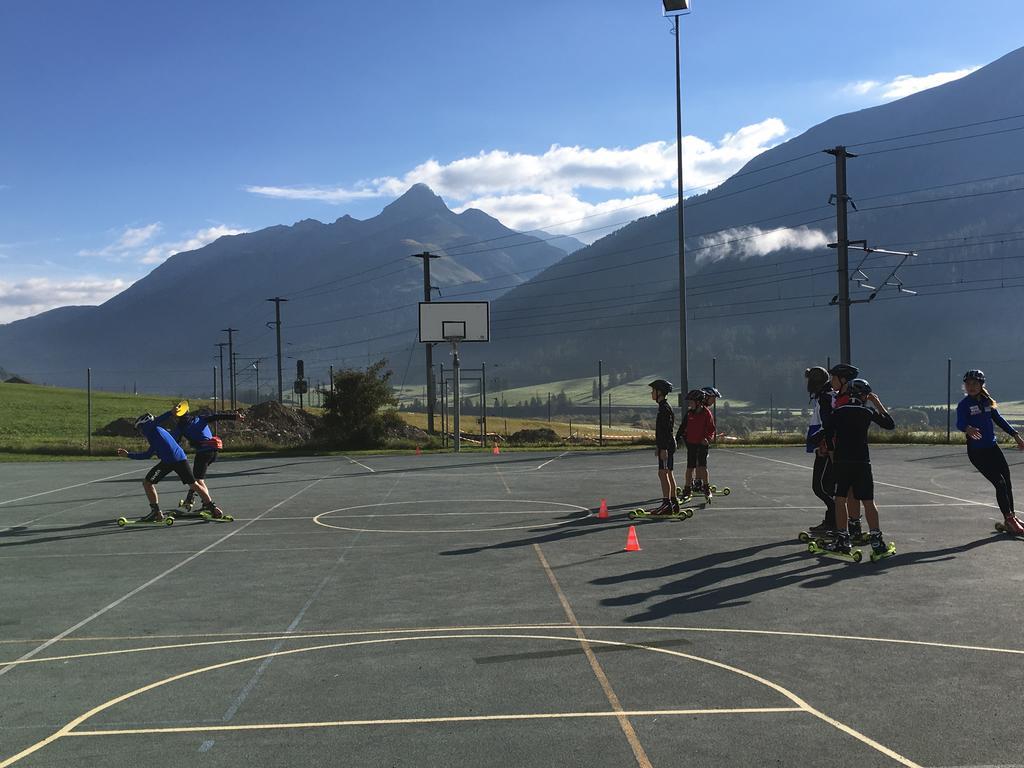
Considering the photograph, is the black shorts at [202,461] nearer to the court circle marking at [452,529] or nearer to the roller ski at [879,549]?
the court circle marking at [452,529]

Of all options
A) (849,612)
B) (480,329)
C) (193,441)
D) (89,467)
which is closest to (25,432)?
(89,467)

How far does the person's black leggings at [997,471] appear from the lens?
12.5m

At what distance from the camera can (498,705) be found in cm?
603

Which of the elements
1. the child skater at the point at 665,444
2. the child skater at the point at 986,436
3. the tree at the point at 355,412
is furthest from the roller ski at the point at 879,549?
the tree at the point at 355,412

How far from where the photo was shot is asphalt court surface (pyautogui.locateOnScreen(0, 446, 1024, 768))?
17.8ft

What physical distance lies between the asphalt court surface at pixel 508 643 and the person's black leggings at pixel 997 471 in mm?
505

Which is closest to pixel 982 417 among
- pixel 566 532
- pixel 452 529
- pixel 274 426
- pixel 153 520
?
pixel 566 532

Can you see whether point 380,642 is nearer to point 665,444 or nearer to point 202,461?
point 665,444

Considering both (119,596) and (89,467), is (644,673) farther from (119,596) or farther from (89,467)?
(89,467)

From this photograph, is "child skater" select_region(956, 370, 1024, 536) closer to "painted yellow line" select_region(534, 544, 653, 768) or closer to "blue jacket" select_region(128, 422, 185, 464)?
"painted yellow line" select_region(534, 544, 653, 768)

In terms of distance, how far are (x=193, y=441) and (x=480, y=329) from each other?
2304cm

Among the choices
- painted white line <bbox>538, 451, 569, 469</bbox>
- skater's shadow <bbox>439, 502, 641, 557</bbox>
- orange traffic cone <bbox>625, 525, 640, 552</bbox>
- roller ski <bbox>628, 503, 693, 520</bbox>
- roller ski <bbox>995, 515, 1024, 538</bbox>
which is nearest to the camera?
orange traffic cone <bbox>625, 525, 640, 552</bbox>

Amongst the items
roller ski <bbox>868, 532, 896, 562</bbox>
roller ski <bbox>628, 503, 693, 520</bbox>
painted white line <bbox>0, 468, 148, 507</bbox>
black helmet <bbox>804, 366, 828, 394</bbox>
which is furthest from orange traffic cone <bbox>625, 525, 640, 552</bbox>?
painted white line <bbox>0, 468, 148, 507</bbox>

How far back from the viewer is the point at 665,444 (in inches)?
565
